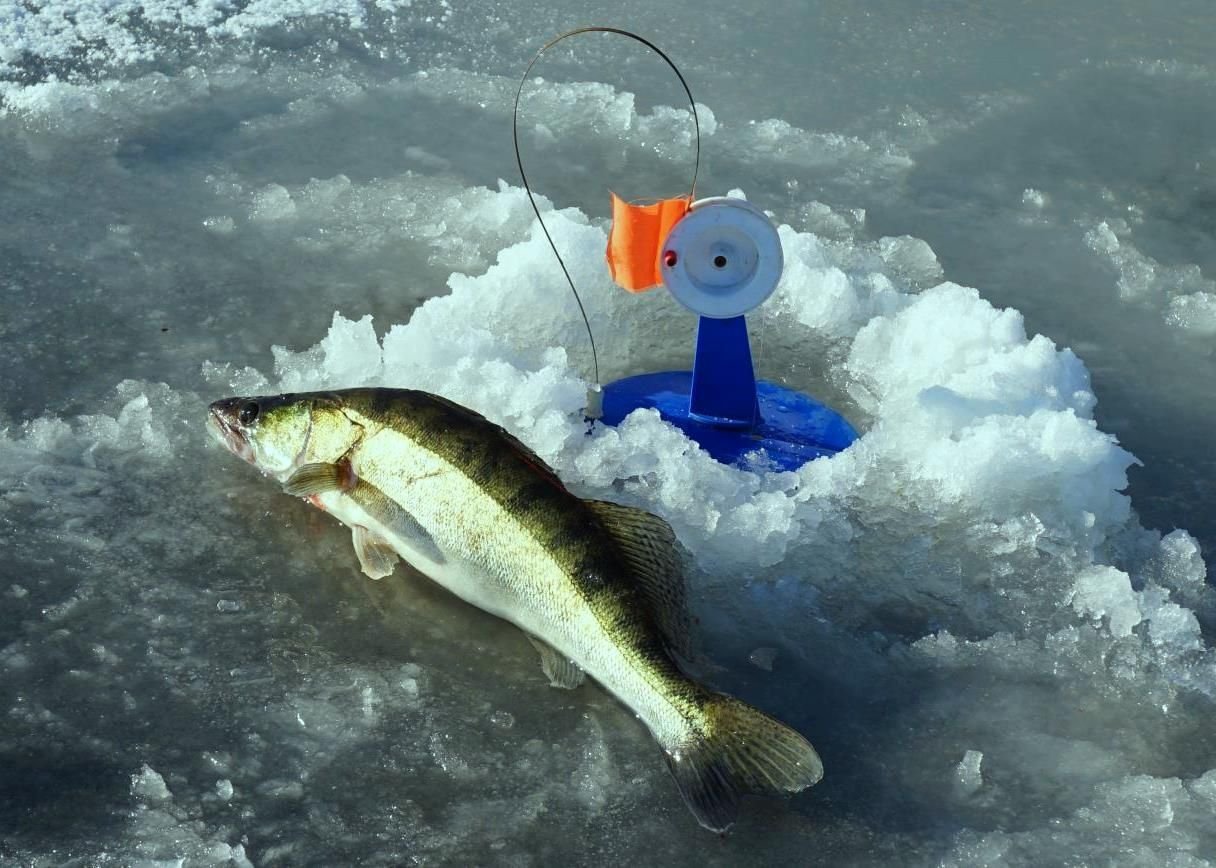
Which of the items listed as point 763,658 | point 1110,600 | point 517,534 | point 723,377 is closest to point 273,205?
point 723,377

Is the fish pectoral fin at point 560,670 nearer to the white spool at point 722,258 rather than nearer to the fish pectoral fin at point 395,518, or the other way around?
the fish pectoral fin at point 395,518

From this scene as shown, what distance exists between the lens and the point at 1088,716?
102 inches

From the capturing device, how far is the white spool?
2.98 m

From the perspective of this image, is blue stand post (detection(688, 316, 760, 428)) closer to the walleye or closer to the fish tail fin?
the walleye

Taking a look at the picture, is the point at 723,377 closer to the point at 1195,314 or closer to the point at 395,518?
the point at 395,518

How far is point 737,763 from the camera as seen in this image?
7.48ft

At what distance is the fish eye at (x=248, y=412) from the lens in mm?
2939

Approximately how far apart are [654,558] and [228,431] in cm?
105

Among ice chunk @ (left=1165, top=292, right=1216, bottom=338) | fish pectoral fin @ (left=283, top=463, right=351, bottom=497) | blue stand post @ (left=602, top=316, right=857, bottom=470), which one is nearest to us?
fish pectoral fin @ (left=283, top=463, right=351, bottom=497)

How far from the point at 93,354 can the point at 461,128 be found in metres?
1.74

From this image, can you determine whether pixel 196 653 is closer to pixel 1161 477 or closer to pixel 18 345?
pixel 18 345

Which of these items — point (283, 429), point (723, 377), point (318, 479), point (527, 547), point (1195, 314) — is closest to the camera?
point (527, 547)

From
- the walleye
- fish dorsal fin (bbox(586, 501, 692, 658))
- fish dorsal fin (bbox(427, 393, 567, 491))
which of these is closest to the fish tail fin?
the walleye

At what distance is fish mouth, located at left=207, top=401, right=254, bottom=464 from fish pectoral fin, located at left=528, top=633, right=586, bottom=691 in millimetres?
852
